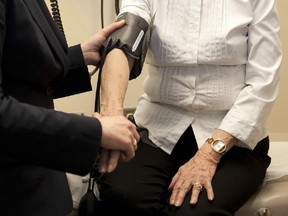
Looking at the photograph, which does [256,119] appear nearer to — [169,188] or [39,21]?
[169,188]

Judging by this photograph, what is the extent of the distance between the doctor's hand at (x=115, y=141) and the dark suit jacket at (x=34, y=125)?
30mm

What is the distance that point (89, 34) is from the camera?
2.09 m

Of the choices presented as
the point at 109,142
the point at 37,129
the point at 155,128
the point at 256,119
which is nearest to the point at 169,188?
the point at 155,128

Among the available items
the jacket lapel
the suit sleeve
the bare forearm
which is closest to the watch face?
the bare forearm

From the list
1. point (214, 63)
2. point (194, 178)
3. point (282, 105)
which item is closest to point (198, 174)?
point (194, 178)

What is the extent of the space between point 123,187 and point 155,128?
262mm

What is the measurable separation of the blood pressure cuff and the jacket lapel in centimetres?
30

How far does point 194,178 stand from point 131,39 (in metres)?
0.45

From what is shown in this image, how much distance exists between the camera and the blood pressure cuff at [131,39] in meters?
1.23

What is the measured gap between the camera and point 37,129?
0.71 metres

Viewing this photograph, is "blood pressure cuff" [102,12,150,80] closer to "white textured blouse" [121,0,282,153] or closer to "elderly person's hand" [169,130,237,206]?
"white textured blouse" [121,0,282,153]

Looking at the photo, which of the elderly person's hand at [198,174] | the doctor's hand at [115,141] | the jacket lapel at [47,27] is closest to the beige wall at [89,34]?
the elderly person's hand at [198,174]

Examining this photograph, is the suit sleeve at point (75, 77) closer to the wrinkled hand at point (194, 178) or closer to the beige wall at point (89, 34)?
the wrinkled hand at point (194, 178)

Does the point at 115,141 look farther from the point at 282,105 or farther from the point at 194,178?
the point at 282,105
